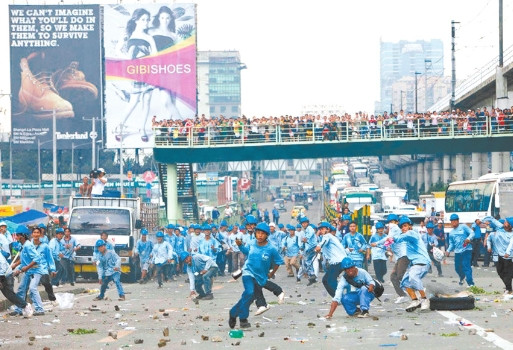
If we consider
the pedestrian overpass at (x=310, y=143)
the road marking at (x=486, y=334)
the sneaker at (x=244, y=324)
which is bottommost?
the sneaker at (x=244, y=324)

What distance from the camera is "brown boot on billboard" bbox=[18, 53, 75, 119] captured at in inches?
3556

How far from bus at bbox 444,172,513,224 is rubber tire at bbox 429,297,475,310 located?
77.6ft

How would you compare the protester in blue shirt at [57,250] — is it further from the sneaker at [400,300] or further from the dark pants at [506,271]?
the dark pants at [506,271]

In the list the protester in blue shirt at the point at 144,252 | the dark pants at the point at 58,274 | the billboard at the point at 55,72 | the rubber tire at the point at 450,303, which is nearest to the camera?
the rubber tire at the point at 450,303

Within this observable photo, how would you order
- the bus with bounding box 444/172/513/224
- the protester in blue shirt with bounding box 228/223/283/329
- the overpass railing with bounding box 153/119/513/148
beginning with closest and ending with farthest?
1. the protester in blue shirt with bounding box 228/223/283/329
2. the bus with bounding box 444/172/513/224
3. the overpass railing with bounding box 153/119/513/148

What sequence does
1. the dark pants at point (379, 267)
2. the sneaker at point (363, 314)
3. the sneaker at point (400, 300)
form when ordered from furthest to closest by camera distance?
the dark pants at point (379, 267) → the sneaker at point (400, 300) → the sneaker at point (363, 314)

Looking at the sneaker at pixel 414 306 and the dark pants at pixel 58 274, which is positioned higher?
the sneaker at pixel 414 306

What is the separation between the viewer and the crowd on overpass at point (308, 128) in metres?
55.5

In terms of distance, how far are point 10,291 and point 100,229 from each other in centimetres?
1503

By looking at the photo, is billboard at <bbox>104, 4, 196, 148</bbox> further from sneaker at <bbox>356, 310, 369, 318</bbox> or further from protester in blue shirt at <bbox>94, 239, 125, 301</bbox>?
sneaker at <bbox>356, 310, 369, 318</bbox>

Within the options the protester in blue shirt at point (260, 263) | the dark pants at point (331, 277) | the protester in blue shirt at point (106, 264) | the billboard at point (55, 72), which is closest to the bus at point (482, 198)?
the protester in blue shirt at point (106, 264)

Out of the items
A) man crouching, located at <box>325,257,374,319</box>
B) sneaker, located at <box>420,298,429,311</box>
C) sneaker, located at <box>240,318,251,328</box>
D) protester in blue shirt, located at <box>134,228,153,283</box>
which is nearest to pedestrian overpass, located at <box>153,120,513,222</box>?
protester in blue shirt, located at <box>134,228,153,283</box>

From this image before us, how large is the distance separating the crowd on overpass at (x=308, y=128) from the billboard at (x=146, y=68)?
29.1 m

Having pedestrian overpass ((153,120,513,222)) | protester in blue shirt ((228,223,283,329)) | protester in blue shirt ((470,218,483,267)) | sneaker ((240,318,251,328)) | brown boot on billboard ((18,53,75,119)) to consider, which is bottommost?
protester in blue shirt ((470,218,483,267))
